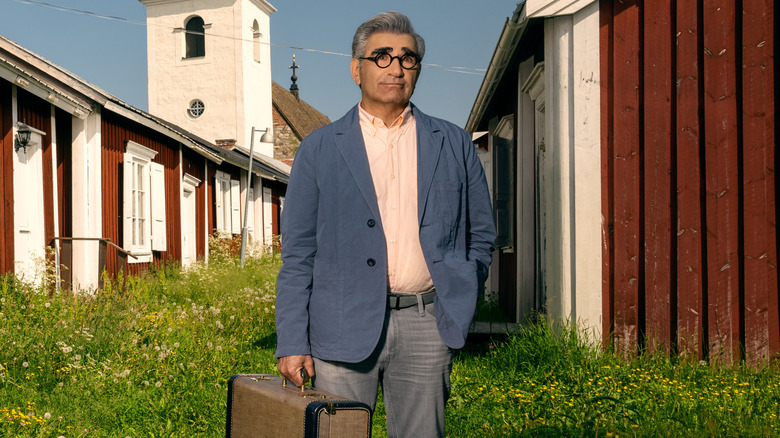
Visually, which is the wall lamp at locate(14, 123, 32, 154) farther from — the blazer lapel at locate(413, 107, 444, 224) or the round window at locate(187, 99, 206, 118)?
the round window at locate(187, 99, 206, 118)

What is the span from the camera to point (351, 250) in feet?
7.91

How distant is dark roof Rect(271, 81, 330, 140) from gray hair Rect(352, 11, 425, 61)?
3165cm

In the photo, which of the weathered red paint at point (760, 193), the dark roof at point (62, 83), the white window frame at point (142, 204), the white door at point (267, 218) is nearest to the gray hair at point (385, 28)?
the weathered red paint at point (760, 193)

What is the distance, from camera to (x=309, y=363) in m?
2.46

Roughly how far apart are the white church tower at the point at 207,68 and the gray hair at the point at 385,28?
93.2ft

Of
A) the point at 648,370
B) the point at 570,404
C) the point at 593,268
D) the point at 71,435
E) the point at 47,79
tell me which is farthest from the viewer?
the point at 47,79

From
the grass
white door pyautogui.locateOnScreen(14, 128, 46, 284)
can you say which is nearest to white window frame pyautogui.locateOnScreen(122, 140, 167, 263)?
white door pyautogui.locateOnScreen(14, 128, 46, 284)

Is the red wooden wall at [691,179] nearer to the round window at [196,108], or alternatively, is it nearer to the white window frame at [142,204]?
the white window frame at [142,204]

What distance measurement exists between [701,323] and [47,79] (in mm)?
7860

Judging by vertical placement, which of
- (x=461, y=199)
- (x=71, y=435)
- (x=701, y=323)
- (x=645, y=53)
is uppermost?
(x=645, y=53)

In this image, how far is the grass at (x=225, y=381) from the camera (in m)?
4.21

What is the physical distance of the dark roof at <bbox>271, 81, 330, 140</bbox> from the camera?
34.8 metres

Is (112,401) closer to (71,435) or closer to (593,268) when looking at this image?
(71,435)

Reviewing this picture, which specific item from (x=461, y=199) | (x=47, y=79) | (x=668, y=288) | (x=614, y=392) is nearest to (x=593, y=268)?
→ (x=668, y=288)
